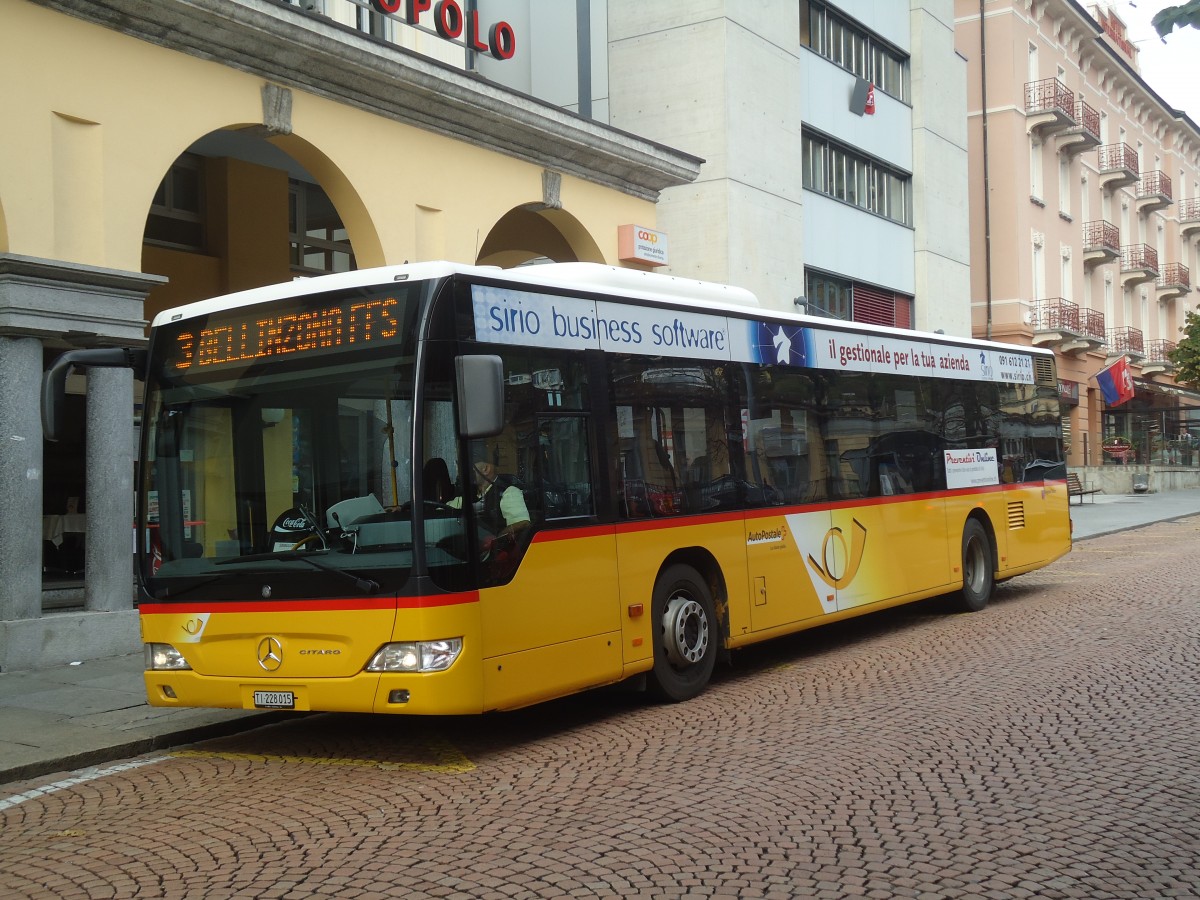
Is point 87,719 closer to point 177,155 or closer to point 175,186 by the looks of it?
point 177,155

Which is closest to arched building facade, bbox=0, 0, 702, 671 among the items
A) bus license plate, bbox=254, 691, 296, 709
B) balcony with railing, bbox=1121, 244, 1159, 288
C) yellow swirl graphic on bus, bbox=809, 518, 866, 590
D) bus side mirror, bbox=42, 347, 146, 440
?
bus side mirror, bbox=42, 347, 146, 440

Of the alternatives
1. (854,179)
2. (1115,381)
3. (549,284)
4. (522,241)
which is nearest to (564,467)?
(549,284)

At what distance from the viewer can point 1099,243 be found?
4494cm

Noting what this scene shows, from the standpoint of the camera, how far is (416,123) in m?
15.2

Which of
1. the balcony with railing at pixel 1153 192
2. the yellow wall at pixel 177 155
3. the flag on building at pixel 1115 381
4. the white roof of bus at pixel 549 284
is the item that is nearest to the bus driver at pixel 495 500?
the white roof of bus at pixel 549 284

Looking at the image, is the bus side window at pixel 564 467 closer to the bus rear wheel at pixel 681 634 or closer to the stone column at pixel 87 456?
the bus rear wheel at pixel 681 634

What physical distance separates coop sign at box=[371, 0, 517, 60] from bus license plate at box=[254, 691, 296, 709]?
908cm

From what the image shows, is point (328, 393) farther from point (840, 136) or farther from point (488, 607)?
point (840, 136)

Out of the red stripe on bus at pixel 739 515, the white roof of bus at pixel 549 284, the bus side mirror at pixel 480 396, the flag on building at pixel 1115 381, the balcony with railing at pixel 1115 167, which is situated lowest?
the red stripe on bus at pixel 739 515

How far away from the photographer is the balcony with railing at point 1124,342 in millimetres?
48188

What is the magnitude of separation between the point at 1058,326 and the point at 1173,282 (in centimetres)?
1868

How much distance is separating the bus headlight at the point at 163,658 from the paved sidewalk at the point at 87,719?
60cm

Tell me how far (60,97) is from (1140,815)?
10285mm

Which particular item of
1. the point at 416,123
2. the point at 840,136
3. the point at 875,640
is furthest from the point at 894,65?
the point at 875,640
